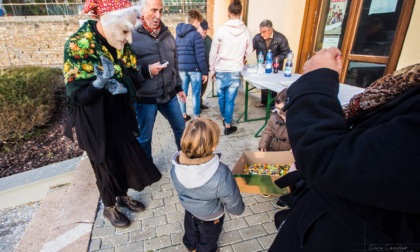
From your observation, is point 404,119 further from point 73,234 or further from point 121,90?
point 73,234

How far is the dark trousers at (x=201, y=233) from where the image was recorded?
1.84 meters

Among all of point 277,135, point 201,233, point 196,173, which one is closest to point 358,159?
point 196,173

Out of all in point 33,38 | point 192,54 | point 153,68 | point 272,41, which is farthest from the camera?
point 33,38

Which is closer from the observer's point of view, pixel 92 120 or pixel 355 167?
pixel 355 167

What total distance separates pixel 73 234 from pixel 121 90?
1.48 m

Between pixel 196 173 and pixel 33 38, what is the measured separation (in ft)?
63.8

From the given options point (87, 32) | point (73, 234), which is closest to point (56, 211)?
point (73, 234)

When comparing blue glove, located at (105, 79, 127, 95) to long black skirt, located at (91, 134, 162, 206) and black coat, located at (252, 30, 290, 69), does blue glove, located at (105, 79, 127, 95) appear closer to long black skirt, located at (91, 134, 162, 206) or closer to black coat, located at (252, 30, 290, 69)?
long black skirt, located at (91, 134, 162, 206)

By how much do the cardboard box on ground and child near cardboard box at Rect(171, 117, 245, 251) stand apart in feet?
1.69

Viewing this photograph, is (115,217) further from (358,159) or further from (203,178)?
(358,159)

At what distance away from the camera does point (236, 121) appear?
4.82m

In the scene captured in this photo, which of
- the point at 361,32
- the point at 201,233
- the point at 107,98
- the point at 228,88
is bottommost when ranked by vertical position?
the point at 201,233

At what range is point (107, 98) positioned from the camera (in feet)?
6.26

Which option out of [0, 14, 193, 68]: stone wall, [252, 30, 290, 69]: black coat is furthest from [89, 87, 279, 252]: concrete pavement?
[0, 14, 193, 68]: stone wall
